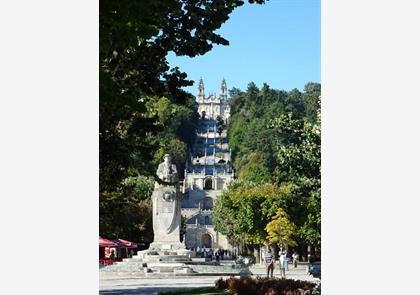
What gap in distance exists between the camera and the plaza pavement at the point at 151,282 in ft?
40.6

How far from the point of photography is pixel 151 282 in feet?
49.0

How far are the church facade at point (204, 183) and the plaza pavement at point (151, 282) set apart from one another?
27.0m

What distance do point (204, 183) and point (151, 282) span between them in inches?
1423

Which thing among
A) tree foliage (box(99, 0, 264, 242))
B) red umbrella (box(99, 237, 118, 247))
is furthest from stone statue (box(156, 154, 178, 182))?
tree foliage (box(99, 0, 264, 242))

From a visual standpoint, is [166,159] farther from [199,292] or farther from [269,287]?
[269,287]

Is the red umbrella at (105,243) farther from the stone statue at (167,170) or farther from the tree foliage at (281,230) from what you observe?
the tree foliage at (281,230)

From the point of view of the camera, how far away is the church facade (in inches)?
1849

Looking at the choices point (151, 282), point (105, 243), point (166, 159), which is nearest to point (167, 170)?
point (166, 159)
